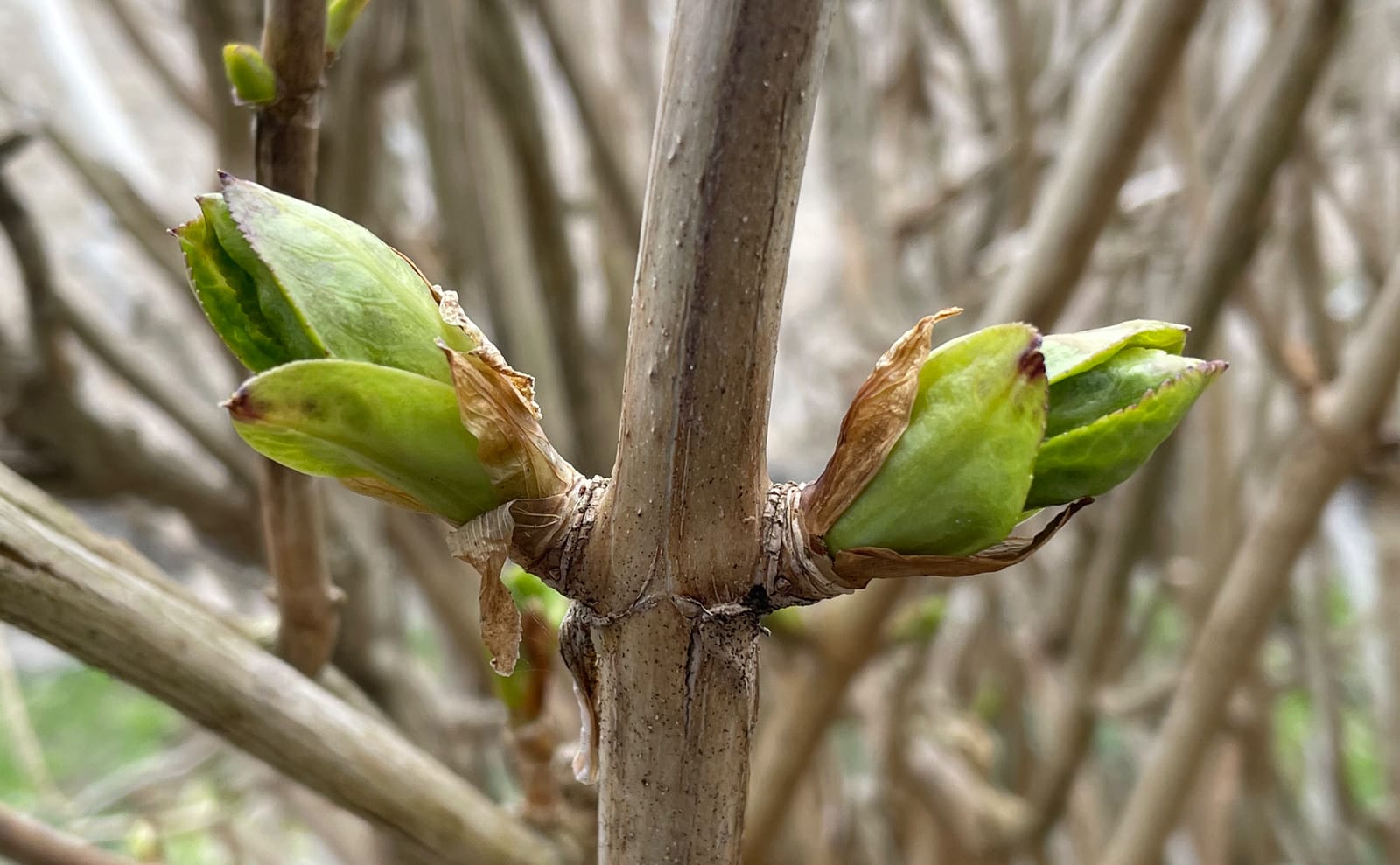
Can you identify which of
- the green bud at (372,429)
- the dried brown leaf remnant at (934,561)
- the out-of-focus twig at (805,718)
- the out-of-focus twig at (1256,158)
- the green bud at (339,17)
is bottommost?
the out-of-focus twig at (805,718)

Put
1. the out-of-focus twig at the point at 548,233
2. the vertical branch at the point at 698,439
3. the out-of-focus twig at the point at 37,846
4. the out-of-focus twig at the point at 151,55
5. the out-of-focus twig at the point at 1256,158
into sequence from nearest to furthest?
the vertical branch at the point at 698,439 < the out-of-focus twig at the point at 37,846 < the out-of-focus twig at the point at 1256,158 < the out-of-focus twig at the point at 548,233 < the out-of-focus twig at the point at 151,55

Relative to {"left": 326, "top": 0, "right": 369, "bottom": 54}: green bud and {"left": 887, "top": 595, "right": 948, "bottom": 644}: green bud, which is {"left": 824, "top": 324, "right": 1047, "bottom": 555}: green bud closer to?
{"left": 326, "top": 0, "right": 369, "bottom": 54}: green bud

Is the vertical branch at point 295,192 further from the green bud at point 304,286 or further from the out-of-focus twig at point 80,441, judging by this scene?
the out-of-focus twig at point 80,441

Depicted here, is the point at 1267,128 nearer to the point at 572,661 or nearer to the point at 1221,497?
the point at 1221,497

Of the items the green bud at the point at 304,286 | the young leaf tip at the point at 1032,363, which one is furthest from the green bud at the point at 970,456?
the green bud at the point at 304,286

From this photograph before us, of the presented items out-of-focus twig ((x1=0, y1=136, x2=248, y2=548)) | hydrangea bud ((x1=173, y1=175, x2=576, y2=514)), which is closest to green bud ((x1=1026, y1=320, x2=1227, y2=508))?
hydrangea bud ((x1=173, y1=175, x2=576, y2=514))

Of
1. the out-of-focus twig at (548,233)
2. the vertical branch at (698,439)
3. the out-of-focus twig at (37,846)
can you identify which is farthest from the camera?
the out-of-focus twig at (548,233)

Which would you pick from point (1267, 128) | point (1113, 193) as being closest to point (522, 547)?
point (1113, 193)
